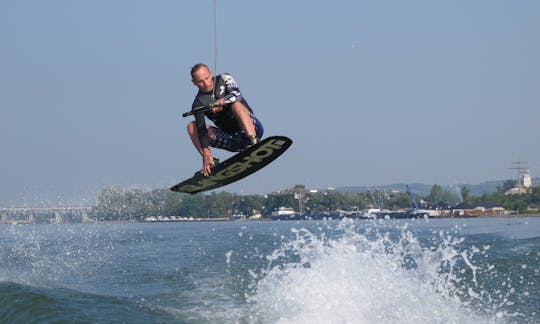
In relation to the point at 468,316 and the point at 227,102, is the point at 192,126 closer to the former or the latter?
the point at 227,102

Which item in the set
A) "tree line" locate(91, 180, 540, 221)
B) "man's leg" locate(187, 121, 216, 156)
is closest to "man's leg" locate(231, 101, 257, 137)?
"man's leg" locate(187, 121, 216, 156)

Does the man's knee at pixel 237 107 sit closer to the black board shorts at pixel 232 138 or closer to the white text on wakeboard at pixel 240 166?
the black board shorts at pixel 232 138

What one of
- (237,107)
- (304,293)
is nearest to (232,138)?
(237,107)

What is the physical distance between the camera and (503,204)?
122000 mm

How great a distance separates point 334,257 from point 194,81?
11.1 ft

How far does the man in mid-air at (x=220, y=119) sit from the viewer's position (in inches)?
355

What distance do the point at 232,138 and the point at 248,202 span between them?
260ft

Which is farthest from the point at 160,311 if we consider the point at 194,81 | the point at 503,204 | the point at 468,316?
the point at 503,204

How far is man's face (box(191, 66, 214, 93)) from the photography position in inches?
353

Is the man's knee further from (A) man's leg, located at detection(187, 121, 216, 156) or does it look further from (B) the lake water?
(B) the lake water

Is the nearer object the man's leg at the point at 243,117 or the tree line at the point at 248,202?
the man's leg at the point at 243,117

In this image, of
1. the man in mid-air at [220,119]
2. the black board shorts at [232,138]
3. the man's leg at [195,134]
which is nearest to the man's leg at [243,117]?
the man in mid-air at [220,119]

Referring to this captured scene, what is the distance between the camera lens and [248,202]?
8875cm

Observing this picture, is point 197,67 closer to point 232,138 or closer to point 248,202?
point 232,138
